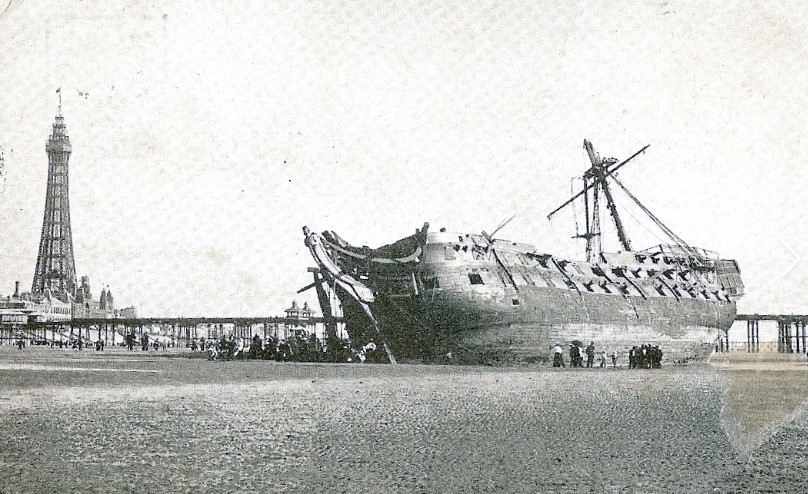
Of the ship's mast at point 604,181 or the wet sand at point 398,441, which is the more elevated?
the ship's mast at point 604,181

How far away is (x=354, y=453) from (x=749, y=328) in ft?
326

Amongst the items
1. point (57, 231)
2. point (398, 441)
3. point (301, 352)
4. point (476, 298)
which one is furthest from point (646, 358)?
point (57, 231)

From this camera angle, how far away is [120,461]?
8055 mm

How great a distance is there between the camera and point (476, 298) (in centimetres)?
3541

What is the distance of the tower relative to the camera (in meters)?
136

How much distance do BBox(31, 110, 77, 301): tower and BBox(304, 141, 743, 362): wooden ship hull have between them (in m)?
109

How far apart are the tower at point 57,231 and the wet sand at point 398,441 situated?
129 meters

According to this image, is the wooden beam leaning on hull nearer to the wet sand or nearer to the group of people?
the group of people

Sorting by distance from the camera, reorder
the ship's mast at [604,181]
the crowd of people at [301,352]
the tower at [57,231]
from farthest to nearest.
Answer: the tower at [57,231] → the ship's mast at [604,181] → the crowd of people at [301,352]

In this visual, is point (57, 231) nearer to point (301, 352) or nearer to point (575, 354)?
point (301, 352)

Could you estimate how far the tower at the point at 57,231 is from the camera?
136 m

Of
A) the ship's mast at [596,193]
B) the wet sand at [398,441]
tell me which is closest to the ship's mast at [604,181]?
→ the ship's mast at [596,193]

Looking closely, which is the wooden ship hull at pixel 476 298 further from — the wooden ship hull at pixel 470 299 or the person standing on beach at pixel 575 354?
the person standing on beach at pixel 575 354

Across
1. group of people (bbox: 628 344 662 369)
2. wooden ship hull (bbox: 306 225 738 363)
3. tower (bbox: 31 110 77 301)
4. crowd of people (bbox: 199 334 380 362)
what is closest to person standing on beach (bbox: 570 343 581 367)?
group of people (bbox: 628 344 662 369)
